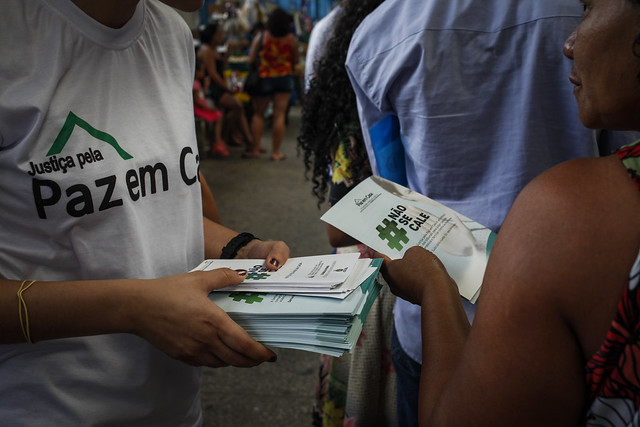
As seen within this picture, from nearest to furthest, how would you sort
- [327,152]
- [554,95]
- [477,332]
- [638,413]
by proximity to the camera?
[638,413], [477,332], [554,95], [327,152]

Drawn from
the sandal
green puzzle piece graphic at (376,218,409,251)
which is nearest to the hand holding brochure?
green puzzle piece graphic at (376,218,409,251)

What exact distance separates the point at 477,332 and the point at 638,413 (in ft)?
0.62

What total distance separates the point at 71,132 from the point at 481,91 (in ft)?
2.68

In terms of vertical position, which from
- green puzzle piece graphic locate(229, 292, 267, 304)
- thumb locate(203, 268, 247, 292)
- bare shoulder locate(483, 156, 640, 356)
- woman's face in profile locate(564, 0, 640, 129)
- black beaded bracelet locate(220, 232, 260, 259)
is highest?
woman's face in profile locate(564, 0, 640, 129)

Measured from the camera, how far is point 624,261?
56 cm

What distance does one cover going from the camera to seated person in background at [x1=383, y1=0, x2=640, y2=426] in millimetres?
562

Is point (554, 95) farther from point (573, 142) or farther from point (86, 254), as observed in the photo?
point (86, 254)

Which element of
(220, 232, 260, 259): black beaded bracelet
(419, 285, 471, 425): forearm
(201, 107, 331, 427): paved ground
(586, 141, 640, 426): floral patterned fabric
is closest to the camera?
(586, 141, 640, 426): floral patterned fabric

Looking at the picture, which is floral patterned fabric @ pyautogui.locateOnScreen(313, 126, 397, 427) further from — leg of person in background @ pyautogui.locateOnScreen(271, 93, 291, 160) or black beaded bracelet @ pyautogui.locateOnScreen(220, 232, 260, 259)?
leg of person in background @ pyautogui.locateOnScreen(271, 93, 291, 160)

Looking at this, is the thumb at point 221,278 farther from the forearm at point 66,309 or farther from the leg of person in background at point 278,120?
the leg of person in background at point 278,120

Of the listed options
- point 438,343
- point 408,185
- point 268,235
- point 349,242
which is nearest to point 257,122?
point 268,235

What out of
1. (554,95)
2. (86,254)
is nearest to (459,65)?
(554,95)

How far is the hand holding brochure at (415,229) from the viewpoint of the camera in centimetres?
100

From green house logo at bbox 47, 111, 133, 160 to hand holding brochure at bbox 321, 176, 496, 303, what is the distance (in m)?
0.42
